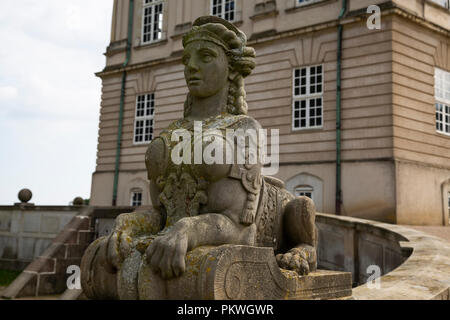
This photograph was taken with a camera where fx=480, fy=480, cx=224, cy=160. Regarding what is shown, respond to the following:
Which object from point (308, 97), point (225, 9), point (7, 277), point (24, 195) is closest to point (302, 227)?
point (7, 277)

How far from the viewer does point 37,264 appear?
1118cm

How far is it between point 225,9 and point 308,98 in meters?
5.68

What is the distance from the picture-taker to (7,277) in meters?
→ 13.9

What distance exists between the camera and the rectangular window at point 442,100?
1566cm

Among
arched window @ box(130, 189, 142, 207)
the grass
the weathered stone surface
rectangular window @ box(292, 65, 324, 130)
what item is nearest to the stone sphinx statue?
the weathered stone surface

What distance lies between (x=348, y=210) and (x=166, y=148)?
37.6 feet

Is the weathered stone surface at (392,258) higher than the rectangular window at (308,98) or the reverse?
the reverse

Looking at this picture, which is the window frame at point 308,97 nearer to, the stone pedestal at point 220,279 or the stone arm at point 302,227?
the stone arm at point 302,227

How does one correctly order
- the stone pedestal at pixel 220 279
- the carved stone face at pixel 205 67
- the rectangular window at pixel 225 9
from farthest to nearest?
the rectangular window at pixel 225 9 → the carved stone face at pixel 205 67 → the stone pedestal at pixel 220 279

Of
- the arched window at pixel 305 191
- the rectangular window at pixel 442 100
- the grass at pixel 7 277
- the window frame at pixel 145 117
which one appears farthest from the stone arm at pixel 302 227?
the window frame at pixel 145 117

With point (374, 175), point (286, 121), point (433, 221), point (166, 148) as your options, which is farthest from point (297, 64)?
point (166, 148)

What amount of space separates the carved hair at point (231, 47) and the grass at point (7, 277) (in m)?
10.8

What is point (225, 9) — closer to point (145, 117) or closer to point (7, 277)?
point (145, 117)
